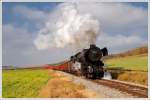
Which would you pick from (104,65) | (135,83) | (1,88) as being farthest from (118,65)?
(1,88)

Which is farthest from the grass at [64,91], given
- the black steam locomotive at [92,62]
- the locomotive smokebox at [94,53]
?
the locomotive smokebox at [94,53]

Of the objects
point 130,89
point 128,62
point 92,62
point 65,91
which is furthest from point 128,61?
point 65,91

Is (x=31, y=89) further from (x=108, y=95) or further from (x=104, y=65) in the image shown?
(x=104, y=65)

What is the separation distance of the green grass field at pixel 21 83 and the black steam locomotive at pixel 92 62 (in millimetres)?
2079

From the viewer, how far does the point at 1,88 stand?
18.2 metres

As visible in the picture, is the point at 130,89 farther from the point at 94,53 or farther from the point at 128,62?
the point at 128,62

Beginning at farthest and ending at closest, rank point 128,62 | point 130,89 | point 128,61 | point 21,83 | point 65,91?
1. point 128,61
2. point 128,62
3. point 21,83
4. point 130,89
5. point 65,91

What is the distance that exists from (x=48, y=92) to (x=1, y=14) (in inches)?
149

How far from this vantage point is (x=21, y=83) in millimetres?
19812

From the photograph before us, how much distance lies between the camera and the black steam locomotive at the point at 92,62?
22312 millimetres

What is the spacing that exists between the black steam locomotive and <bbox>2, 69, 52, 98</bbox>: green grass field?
2079 millimetres

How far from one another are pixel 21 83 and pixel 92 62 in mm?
4550

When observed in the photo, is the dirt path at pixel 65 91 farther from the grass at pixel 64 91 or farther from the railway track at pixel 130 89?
the railway track at pixel 130 89

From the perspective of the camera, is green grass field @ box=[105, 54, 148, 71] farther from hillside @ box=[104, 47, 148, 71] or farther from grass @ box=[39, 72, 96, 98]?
grass @ box=[39, 72, 96, 98]
